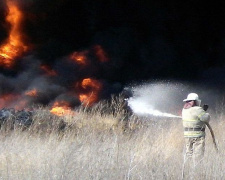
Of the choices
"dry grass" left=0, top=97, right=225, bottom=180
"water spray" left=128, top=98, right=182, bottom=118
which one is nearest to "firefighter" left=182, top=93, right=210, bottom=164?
"dry grass" left=0, top=97, right=225, bottom=180

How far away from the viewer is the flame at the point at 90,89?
19812 mm

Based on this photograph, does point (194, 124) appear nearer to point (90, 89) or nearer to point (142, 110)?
point (142, 110)

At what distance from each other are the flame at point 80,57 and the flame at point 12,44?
7.91 feet

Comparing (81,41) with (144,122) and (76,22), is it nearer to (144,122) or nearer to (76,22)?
(76,22)

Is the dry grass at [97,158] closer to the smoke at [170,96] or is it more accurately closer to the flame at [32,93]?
the flame at [32,93]

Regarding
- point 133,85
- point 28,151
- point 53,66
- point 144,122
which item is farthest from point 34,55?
point 28,151

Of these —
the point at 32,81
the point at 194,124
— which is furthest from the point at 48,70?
the point at 194,124

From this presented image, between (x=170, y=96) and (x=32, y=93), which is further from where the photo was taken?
(x=170, y=96)

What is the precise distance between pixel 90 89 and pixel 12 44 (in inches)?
141

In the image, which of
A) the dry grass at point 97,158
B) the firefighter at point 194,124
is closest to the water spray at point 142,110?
the firefighter at point 194,124

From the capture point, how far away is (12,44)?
19469 mm

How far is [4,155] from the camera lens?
6664 millimetres

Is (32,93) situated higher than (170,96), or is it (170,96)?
(170,96)

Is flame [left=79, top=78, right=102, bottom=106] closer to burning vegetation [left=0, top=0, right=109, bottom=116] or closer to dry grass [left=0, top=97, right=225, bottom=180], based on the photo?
burning vegetation [left=0, top=0, right=109, bottom=116]
